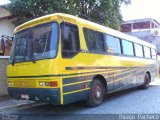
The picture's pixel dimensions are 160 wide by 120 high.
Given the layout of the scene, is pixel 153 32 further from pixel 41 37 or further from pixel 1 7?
pixel 41 37

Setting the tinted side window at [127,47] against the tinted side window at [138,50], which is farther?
the tinted side window at [138,50]

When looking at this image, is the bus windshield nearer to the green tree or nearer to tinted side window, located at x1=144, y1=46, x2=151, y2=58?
the green tree

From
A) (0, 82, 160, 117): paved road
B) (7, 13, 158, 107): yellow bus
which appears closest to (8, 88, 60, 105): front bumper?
(7, 13, 158, 107): yellow bus

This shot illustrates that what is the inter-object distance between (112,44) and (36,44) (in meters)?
3.73

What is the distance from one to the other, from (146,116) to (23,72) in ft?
12.6

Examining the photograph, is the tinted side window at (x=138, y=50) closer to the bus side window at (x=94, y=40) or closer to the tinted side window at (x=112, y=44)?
the tinted side window at (x=112, y=44)

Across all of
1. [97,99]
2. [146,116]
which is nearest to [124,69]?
[97,99]

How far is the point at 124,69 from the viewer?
39.3 ft

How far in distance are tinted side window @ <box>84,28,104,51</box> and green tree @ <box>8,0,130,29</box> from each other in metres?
5.84

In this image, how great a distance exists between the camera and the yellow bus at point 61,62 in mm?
7828

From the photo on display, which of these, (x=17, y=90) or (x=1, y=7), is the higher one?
(x=1, y=7)

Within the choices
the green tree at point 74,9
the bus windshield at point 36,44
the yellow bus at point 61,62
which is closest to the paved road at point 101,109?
the yellow bus at point 61,62

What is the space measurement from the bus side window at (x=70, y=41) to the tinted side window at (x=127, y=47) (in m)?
4.05

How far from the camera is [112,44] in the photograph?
11047 millimetres
